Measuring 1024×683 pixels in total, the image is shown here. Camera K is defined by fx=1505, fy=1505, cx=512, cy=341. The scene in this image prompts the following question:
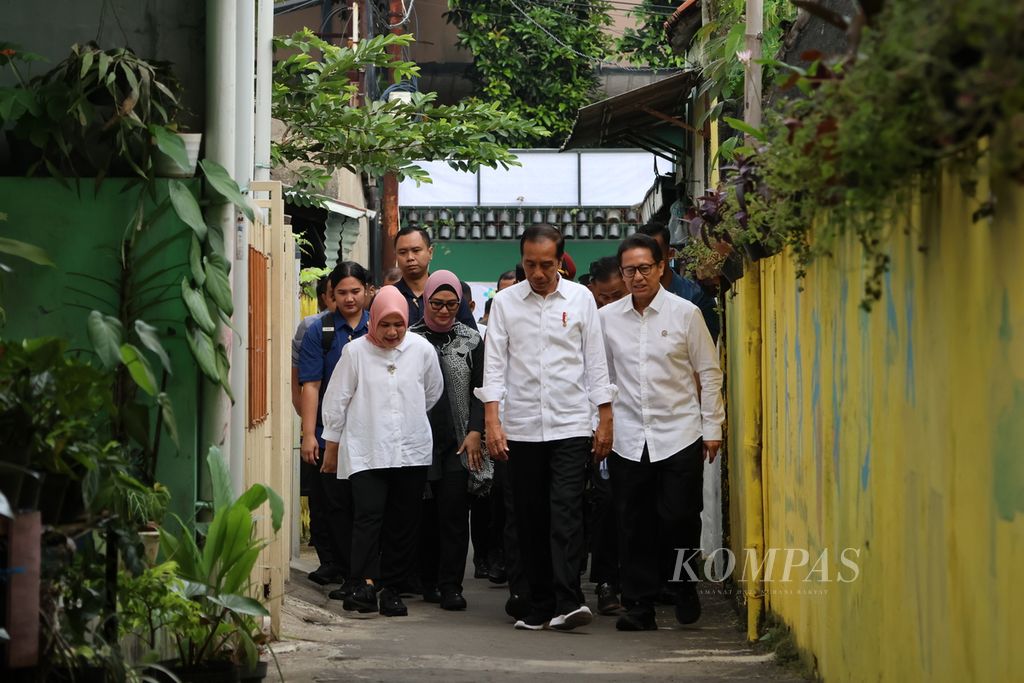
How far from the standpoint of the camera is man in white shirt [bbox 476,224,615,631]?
798 centimetres

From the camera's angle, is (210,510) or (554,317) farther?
(554,317)

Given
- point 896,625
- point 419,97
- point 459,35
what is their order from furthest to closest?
point 459,35, point 419,97, point 896,625

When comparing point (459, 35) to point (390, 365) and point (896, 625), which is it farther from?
point (896, 625)

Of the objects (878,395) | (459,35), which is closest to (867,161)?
(878,395)

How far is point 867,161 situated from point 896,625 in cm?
172

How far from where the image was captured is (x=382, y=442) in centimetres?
870

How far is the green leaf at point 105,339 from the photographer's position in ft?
18.1

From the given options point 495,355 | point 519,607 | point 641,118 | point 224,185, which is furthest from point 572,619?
point 641,118

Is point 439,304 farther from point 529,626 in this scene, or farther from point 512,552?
point 529,626

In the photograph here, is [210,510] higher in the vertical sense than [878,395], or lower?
lower

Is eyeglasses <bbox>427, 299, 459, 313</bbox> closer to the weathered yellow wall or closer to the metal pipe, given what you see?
the metal pipe

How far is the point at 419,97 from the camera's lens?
1074cm

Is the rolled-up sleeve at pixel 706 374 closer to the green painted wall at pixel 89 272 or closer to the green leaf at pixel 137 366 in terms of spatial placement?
the green painted wall at pixel 89 272

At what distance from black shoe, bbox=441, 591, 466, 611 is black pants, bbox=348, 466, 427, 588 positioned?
29 cm
